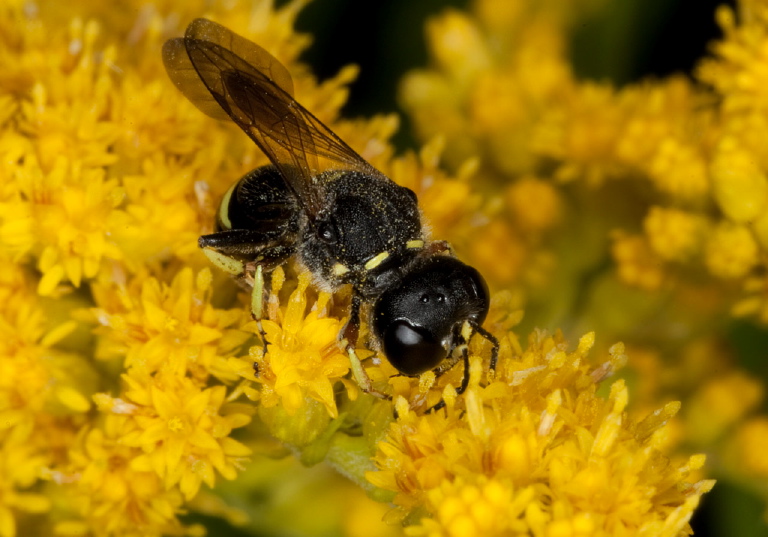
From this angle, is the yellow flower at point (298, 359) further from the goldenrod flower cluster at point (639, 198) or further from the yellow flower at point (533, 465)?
the goldenrod flower cluster at point (639, 198)

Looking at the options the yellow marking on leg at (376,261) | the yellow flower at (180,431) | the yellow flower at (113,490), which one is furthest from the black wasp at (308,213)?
the yellow flower at (113,490)

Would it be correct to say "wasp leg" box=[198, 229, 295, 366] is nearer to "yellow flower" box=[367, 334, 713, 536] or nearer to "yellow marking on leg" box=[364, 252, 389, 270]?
"yellow marking on leg" box=[364, 252, 389, 270]

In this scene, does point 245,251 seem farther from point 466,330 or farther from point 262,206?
point 466,330

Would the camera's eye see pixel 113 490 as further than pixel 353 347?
Yes

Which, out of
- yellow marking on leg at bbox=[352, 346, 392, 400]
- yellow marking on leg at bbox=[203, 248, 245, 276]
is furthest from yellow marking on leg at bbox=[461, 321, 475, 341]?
yellow marking on leg at bbox=[203, 248, 245, 276]

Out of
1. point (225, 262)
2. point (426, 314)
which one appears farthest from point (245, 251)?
point (426, 314)

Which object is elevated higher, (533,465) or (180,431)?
(180,431)
